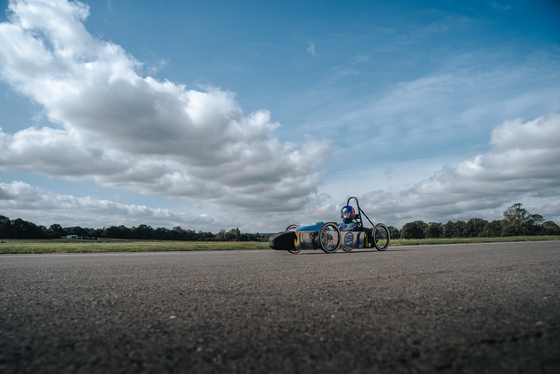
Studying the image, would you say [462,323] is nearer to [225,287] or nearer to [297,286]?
[297,286]

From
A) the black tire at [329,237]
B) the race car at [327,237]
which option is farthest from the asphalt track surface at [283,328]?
the black tire at [329,237]

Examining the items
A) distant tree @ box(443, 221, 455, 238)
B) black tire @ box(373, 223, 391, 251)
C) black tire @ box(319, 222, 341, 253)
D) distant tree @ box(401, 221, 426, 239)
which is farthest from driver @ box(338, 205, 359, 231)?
distant tree @ box(443, 221, 455, 238)

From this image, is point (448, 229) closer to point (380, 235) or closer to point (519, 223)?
point (519, 223)

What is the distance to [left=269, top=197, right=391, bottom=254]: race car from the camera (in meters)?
13.2

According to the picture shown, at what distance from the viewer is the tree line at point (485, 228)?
70.2 m

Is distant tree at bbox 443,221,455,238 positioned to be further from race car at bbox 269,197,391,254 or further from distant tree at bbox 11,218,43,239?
distant tree at bbox 11,218,43,239

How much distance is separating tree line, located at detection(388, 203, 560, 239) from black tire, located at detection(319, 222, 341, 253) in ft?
184

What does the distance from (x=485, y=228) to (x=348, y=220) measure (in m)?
88.2

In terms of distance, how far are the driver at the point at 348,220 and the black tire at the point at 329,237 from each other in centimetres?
132

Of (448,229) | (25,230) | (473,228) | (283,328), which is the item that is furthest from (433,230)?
(25,230)

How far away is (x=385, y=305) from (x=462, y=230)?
10244 cm

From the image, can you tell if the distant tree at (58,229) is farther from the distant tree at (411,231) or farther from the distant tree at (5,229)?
the distant tree at (411,231)

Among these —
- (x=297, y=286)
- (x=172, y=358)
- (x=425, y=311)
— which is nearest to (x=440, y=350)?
(x=425, y=311)

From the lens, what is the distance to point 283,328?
98.2 inches
